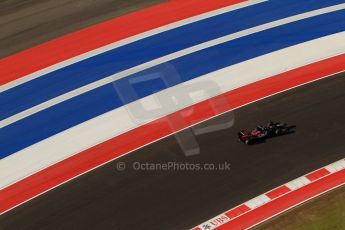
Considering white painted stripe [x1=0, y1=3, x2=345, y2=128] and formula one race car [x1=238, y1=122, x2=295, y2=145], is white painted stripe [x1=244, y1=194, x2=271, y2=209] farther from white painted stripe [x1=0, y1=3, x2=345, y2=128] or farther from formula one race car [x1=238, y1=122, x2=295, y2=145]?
white painted stripe [x1=0, y1=3, x2=345, y2=128]

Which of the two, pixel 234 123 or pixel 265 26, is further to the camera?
pixel 265 26

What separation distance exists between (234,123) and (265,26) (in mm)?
7478

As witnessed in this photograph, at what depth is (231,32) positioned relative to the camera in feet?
87.4

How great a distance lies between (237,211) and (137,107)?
7004 millimetres

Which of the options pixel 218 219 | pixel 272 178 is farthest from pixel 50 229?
pixel 272 178

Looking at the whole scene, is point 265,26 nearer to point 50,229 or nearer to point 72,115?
point 72,115

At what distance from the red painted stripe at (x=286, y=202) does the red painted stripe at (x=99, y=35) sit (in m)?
12.6

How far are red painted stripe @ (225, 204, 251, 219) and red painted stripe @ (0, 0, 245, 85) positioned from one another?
12.2m

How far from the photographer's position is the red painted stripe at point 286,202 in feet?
58.4

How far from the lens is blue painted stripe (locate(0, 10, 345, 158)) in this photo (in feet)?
71.5

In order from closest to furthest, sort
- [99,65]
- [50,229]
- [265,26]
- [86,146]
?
[50,229] < [86,146] < [99,65] < [265,26]

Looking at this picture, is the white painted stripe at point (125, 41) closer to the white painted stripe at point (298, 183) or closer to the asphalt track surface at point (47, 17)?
the asphalt track surface at point (47, 17)

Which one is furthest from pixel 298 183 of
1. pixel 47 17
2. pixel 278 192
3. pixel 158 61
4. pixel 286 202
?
pixel 47 17

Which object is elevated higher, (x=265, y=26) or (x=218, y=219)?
(x=265, y=26)
